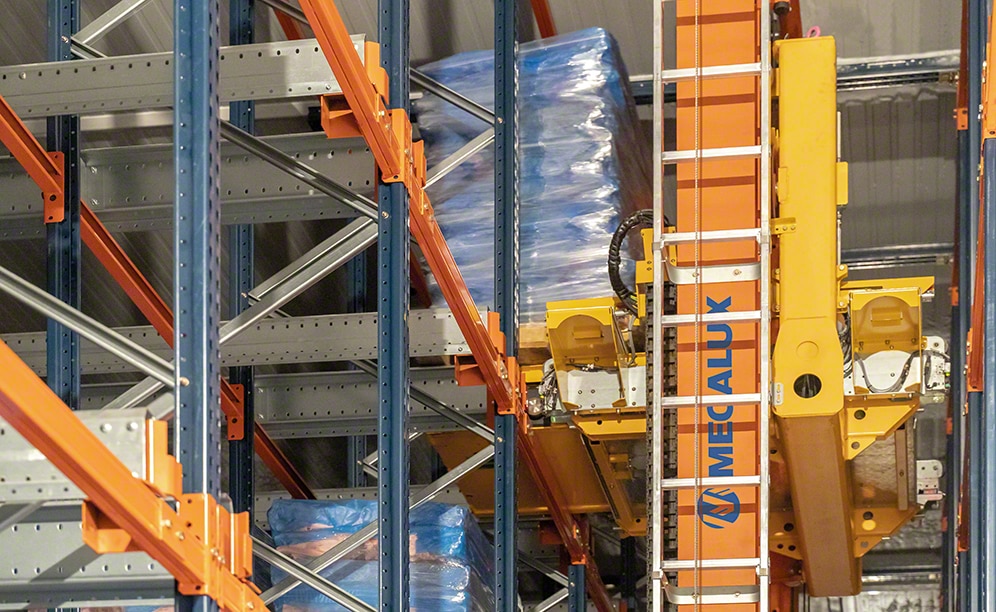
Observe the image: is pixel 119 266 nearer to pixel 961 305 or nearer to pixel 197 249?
pixel 197 249

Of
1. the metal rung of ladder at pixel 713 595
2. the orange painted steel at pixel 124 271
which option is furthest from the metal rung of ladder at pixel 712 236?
the orange painted steel at pixel 124 271

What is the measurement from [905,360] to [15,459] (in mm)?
4976

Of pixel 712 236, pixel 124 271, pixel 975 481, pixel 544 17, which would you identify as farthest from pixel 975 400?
pixel 124 271

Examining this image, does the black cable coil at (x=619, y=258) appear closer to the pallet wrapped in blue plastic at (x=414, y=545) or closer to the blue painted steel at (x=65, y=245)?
the pallet wrapped in blue plastic at (x=414, y=545)

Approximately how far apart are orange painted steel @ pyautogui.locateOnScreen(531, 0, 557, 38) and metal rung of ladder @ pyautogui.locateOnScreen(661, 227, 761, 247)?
13.2 ft

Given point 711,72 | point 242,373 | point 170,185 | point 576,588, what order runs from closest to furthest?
point 711,72 < point 170,185 < point 242,373 < point 576,588

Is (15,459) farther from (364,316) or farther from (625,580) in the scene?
(625,580)

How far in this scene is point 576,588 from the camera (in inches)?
401

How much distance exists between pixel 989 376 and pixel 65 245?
12.8ft

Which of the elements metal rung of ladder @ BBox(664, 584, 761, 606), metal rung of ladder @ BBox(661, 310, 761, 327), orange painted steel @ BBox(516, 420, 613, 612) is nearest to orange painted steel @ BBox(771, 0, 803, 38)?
metal rung of ladder @ BBox(661, 310, 761, 327)

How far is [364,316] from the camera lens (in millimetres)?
7660

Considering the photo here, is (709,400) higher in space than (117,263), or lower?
lower

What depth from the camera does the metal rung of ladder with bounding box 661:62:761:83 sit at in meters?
6.75

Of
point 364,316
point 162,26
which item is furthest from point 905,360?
point 162,26
